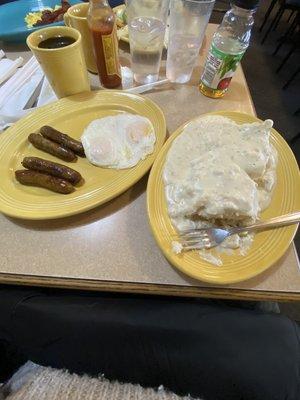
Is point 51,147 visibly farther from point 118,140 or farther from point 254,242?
point 254,242

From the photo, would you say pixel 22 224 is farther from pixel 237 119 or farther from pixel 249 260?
pixel 237 119

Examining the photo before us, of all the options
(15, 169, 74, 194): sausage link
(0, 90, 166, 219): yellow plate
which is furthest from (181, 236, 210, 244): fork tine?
(15, 169, 74, 194): sausage link

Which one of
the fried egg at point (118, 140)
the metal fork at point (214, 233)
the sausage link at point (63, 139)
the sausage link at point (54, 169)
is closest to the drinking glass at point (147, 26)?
the fried egg at point (118, 140)

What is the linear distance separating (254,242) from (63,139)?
63 cm

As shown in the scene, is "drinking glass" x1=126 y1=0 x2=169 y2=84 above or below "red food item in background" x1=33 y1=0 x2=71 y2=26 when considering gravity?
above

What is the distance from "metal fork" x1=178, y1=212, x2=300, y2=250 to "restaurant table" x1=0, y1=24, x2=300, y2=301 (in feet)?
0.24

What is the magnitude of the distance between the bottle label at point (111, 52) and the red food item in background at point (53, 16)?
538 millimetres

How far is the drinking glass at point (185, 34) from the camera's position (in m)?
0.93

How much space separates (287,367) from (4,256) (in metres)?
0.70

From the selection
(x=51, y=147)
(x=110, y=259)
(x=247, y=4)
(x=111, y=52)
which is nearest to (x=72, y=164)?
(x=51, y=147)

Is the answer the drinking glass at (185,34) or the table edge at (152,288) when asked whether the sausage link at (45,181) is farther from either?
the drinking glass at (185,34)

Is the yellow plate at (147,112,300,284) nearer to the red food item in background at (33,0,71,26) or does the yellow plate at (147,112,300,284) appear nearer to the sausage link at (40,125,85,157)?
the sausage link at (40,125,85,157)

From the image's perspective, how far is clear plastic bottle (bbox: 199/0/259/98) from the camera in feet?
2.84

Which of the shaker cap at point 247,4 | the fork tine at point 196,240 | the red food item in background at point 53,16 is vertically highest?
the shaker cap at point 247,4
